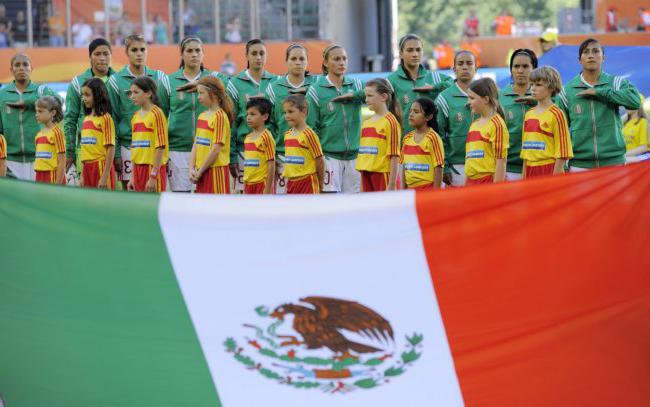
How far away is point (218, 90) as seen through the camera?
11258 mm

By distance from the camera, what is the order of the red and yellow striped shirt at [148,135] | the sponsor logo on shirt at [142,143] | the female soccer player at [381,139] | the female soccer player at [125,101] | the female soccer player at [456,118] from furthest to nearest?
1. the female soccer player at [125,101]
2. the sponsor logo on shirt at [142,143]
3. the red and yellow striped shirt at [148,135]
4. the female soccer player at [456,118]
5. the female soccer player at [381,139]

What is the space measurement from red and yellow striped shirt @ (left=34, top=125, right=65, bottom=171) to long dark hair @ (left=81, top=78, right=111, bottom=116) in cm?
67

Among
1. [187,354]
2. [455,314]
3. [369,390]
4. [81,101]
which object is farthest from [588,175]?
[81,101]

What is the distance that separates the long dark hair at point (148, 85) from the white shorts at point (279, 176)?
121 centimetres

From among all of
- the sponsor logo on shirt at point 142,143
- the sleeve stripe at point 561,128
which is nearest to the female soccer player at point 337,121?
the sponsor logo on shirt at point 142,143

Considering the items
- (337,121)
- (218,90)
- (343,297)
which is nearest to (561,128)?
(337,121)

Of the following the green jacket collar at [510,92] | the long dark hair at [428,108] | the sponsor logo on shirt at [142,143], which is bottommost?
the sponsor logo on shirt at [142,143]

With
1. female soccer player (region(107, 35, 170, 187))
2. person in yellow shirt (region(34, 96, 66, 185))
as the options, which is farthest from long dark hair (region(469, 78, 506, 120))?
person in yellow shirt (region(34, 96, 66, 185))

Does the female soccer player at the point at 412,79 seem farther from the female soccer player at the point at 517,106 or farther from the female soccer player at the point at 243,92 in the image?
the female soccer player at the point at 243,92

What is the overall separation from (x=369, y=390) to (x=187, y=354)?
0.81 m

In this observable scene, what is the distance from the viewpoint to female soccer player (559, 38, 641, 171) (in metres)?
10.6

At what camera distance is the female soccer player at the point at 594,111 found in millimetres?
10633

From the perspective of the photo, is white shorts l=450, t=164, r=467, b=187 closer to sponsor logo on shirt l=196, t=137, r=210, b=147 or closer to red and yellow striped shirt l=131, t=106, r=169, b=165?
sponsor logo on shirt l=196, t=137, r=210, b=147

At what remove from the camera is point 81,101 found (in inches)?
500
